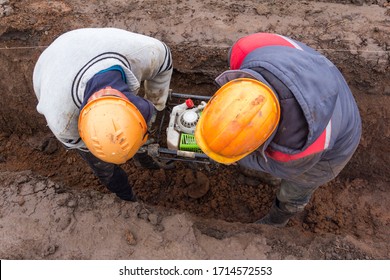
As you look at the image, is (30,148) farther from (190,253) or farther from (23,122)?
(190,253)

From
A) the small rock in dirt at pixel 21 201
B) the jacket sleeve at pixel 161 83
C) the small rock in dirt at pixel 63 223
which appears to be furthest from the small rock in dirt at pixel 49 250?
the jacket sleeve at pixel 161 83

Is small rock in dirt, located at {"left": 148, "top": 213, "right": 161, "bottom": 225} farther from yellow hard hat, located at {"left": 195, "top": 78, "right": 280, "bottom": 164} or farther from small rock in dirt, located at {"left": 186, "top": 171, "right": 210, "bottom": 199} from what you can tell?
yellow hard hat, located at {"left": 195, "top": 78, "right": 280, "bottom": 164}

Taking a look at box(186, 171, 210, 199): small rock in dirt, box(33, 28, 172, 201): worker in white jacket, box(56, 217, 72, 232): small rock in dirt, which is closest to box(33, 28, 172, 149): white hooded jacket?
box(33, 28, 172, 201): worker in white jacket

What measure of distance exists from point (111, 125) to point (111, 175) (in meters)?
0.91

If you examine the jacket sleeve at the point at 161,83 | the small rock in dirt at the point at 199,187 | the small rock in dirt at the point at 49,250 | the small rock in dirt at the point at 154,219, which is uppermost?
the jacket sleeve at the point at 161,83

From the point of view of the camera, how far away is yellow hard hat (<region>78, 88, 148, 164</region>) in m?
1.92

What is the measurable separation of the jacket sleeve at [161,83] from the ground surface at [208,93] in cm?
74

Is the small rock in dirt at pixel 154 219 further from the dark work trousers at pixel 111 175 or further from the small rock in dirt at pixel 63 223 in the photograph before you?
the small rock in dirt at pixel 63 223

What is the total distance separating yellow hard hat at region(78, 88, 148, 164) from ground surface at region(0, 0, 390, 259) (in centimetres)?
101

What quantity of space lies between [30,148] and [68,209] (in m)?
1.26

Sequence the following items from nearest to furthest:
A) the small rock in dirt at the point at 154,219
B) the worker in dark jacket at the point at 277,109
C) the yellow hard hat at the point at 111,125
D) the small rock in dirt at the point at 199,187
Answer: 1. the worker in dark jacket at the point at 277,109
2. the yellow hard hat at the point at 111,125
3. the small rock in dirt at the point at 154,219
4. the small rock in dirt at the point at 199,187

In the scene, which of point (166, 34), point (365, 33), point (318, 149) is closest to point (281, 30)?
point (365, 33)

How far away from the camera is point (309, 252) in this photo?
109 inches

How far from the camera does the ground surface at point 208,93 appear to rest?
10.2 ft
